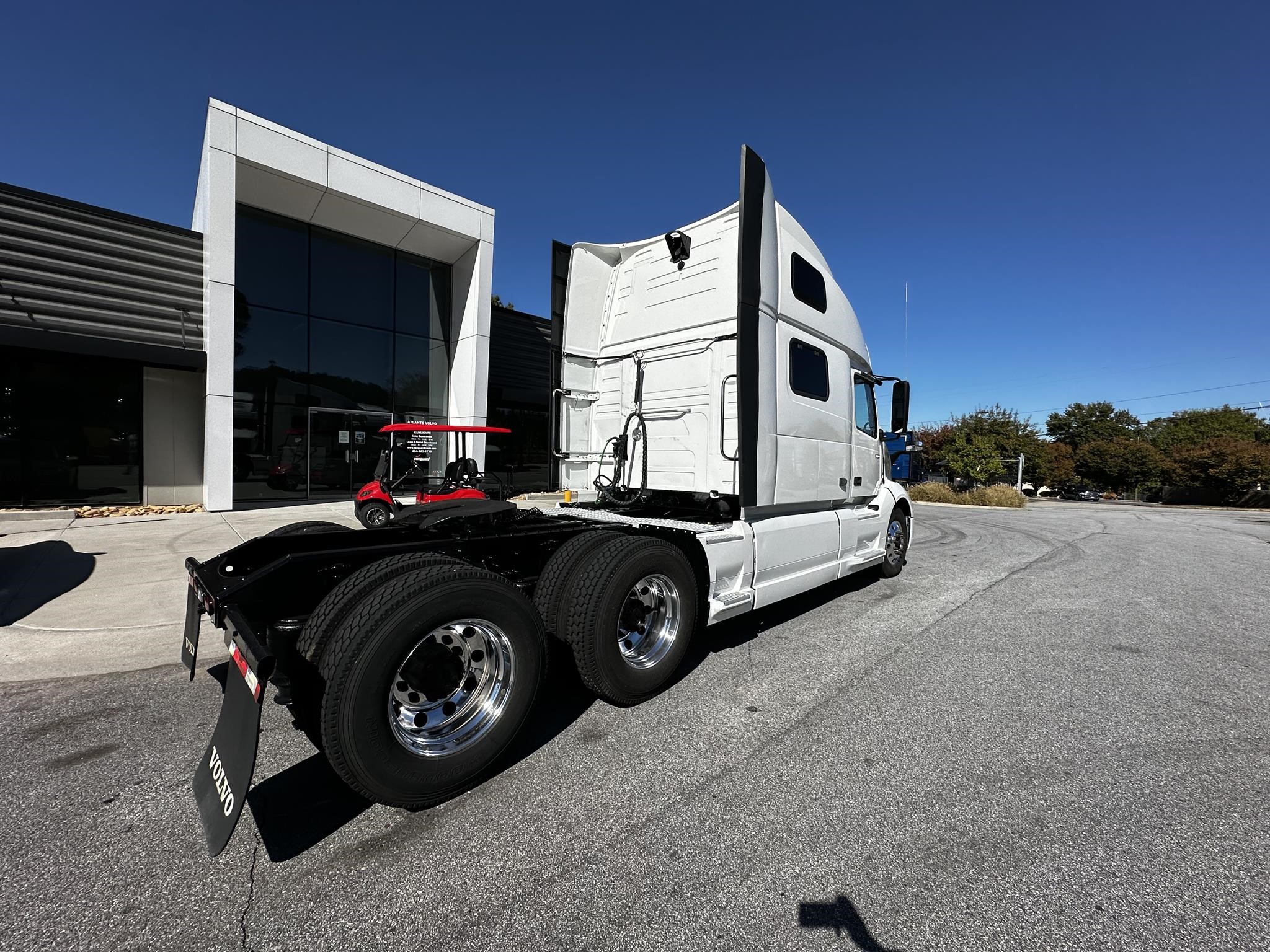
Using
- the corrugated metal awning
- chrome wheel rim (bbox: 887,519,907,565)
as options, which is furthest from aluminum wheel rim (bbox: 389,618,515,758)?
the corrugated metal awning

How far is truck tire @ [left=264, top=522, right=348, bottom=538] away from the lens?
3832 mm

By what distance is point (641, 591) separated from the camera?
3754 millimetres

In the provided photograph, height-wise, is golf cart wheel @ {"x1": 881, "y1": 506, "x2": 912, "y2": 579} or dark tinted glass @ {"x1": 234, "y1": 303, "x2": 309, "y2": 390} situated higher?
dark tinted glass @ {"x1": 234, "y1": 303, "x2": 309, "y2": 390}

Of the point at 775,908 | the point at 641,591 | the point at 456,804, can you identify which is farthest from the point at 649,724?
the point at 775,908

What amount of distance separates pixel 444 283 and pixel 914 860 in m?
16.8

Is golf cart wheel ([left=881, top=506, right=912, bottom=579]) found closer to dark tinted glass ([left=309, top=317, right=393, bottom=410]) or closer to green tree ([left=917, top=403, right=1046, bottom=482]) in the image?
dark tinted glass ([left=309, top=317, right=393, bottom=410])

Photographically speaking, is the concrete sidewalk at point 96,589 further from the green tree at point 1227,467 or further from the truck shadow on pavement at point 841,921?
the green tree at point 1227,467

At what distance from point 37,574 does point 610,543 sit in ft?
22.6

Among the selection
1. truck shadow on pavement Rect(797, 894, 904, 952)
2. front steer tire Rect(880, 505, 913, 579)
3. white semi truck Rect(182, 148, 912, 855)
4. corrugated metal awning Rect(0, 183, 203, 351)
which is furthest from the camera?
corrugated metal awning Rect(0, 183, 203, 351)

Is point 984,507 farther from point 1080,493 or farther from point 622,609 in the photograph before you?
point 1080,493

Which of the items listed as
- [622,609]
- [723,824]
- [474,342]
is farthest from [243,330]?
[723,824]

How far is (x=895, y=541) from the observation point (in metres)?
7.32

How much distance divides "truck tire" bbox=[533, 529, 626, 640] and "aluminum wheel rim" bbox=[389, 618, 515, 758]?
0.51 meters

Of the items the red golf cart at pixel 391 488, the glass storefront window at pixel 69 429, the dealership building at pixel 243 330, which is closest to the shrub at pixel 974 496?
the dealership building at pixel 243 330
